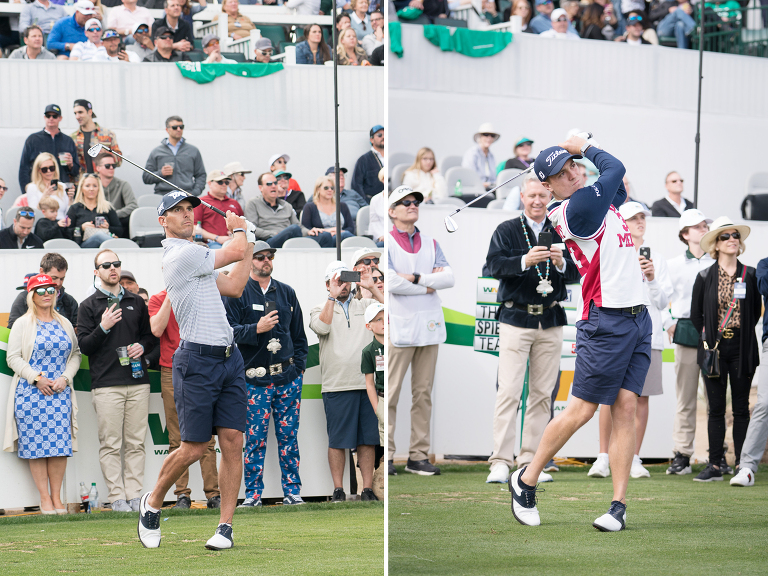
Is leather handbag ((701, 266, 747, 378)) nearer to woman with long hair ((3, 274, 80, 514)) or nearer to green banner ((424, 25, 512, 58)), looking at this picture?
woman with long hair ((3, 274, 80, 514))

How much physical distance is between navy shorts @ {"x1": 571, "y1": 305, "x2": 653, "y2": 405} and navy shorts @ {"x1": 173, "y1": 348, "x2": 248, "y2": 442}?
142cm

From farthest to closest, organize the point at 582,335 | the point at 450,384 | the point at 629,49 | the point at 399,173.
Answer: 1. the point at 629,49
2. the point at 399,173
3. the point at 450,384
4. the point at 582,335

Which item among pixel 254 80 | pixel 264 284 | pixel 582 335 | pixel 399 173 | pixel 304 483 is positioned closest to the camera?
pixel 582 335

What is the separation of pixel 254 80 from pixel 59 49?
1689 millimetres

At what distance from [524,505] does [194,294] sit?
1.57m

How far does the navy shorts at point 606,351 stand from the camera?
Result: 3.61 m

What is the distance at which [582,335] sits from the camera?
3711mm

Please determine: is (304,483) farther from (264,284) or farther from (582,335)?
(582,335)

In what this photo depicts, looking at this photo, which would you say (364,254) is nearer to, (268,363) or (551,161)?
(268,363)

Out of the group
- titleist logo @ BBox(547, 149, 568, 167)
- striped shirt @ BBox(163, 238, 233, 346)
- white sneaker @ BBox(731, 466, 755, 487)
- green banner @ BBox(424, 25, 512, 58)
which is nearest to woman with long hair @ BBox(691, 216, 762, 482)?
white sneaker @ BBox(731, 466, 755, 487)

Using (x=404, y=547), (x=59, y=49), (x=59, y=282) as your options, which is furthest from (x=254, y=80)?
(x=404, y=547)

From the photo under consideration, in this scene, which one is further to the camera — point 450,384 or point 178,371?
point 450,384

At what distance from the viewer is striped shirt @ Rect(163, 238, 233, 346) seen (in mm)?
4035

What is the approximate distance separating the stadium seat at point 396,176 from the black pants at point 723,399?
327cm
